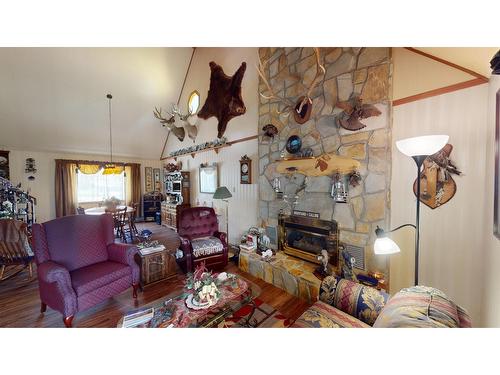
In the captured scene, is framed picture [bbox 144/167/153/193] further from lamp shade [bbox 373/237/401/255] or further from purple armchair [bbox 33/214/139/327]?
lamp shade [bbox 373/237/401/255]

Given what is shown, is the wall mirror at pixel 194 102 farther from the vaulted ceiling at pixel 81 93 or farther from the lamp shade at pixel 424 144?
the lamp shade at pixel 424 144

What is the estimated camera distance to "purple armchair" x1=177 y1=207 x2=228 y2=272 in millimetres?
2818

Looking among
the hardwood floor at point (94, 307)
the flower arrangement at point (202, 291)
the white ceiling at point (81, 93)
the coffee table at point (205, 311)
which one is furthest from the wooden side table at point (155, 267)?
the white ceiling at point (81, 93)

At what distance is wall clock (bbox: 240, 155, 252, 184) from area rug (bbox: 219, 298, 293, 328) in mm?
2303

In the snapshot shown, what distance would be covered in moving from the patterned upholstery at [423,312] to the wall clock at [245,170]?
2.98m

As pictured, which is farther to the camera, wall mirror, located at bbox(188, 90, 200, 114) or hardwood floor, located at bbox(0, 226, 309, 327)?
wall mirror, located at bbox(188, 90, 200, 114)

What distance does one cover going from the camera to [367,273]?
2.23m

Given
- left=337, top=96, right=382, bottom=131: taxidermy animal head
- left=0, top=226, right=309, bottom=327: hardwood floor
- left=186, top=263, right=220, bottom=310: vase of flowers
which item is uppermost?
left=337, top=96, right=382, bottom=131: taxidermy animal head

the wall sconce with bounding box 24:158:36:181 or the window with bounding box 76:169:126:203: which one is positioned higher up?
the wall sconce with bounding box 24:158:36:181

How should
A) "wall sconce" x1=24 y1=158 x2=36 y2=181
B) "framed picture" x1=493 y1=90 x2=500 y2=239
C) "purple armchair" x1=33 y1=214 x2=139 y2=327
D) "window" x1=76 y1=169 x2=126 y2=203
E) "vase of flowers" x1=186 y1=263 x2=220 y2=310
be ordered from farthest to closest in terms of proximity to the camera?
"window" x1=76 y1=169 x2=126 y2=203, "wall sconce" x1=24 y1=158 x2=36 y2=181, "purple armchair" x1=33 y1=214 x2=139 y2=327, "vase of flowers" x1=186 y1=263 x2=220 y2=310, "framed picture" x1=493 y1=90 x2=500 y2=239

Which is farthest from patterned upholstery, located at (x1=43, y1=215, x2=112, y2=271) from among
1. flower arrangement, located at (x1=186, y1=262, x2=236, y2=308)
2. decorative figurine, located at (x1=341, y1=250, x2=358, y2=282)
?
decorative figurine, located at (x1=341, y1=250, x2=358, y2=282)

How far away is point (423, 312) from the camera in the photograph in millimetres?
838
